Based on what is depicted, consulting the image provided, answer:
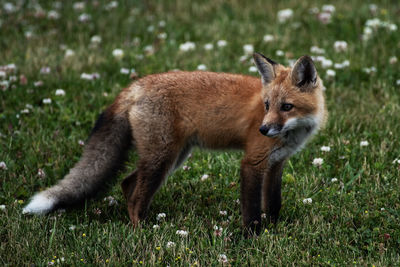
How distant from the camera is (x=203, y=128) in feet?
15.5

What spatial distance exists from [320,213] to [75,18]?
747 centimetres

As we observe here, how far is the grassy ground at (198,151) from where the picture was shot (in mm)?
4098

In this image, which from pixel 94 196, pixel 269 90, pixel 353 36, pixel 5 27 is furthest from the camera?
pixel 5 27

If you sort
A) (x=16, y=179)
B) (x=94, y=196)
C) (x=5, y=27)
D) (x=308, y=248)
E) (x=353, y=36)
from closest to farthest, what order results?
1. (x=308, y=248)
2. (x=94, y=196)
3. (x=16, y=179)
4. (x=353, y=36)
5. (x=5, y=27)

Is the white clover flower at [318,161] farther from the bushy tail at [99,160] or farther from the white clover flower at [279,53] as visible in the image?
the white clover flower at [279,53]

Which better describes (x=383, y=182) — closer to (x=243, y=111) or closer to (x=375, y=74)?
(x=243, y=111)

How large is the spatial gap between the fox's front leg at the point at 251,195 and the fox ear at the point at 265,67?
855 mm

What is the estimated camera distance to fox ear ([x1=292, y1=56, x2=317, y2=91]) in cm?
431

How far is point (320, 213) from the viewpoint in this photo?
4621 mm

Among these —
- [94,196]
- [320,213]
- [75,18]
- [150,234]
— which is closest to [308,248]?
[320,213]

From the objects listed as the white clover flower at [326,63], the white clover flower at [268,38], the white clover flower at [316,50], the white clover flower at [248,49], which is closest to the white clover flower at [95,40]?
the white clover flower at [248,49]

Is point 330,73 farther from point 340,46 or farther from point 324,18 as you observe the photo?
point 324,18

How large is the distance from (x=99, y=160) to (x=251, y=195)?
158cm

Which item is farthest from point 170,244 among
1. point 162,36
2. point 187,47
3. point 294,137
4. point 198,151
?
point 162,36
